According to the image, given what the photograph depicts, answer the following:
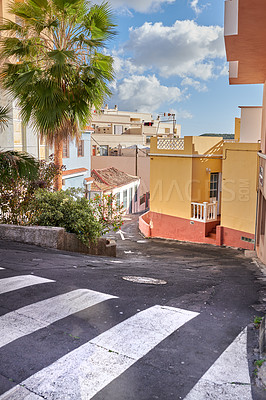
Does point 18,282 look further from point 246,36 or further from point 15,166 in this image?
point 246,36

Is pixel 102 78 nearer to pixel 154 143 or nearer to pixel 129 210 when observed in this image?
pixel 154 143

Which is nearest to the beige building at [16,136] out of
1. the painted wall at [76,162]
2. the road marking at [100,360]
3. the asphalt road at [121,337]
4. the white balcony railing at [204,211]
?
the painted wall at [76,162]

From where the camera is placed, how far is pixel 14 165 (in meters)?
9.24

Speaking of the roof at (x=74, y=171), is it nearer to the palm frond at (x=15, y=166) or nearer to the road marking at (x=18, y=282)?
the palm frond at (x=15, y=166)

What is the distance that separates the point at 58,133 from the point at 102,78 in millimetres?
2087

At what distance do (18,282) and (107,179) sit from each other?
2433cm

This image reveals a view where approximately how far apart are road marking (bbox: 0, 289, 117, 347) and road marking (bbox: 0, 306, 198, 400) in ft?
2.24

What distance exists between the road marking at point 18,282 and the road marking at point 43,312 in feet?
2.24

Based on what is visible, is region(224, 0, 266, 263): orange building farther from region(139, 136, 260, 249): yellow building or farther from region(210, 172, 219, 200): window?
region(210, 172, 219, 200): window

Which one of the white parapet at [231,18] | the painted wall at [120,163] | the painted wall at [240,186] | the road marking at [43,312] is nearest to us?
the road marking at [43,312]

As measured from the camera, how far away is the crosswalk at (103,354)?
3.22 meters

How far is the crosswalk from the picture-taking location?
3217 millimetres

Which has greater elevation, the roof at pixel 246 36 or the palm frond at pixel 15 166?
the roof at pixel 246 36

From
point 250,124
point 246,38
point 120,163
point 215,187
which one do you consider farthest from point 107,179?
point 246,38
